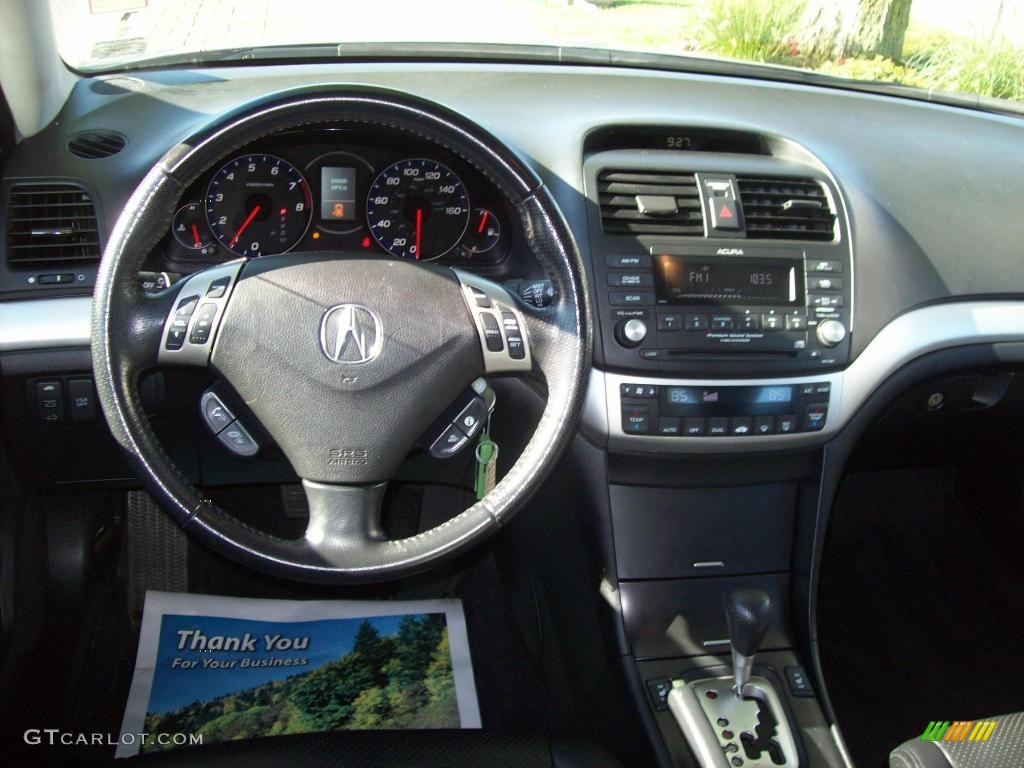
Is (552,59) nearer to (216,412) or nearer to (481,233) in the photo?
(481,233)

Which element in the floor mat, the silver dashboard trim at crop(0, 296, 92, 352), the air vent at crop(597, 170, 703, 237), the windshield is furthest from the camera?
the floor mat

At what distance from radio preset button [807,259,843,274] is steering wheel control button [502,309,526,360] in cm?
62

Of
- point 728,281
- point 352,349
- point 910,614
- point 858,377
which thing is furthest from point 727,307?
point 910,614

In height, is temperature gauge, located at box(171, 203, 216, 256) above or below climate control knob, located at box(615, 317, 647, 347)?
above

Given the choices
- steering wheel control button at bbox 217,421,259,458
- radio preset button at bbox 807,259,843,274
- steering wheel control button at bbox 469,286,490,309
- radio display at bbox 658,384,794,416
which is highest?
steering wheel control button at bbox 469,286,490,309

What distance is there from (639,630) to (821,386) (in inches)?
22.0

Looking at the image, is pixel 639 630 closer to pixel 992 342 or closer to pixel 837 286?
pixel 837 286

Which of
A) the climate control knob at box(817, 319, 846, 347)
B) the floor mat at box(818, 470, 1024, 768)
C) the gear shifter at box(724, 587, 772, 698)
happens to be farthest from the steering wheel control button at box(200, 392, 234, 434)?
the floor mat at box(818, 470, 1024, 768)

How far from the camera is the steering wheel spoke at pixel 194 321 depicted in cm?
137

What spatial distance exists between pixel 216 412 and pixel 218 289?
0.18 m

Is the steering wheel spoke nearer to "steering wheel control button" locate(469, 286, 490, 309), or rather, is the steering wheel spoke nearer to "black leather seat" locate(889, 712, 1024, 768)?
"steering wheel control button" locate(469, 286, 490, 309)

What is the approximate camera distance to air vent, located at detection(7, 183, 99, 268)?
161cm

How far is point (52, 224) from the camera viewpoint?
162 cm

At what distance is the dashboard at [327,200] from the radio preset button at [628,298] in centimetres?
25
